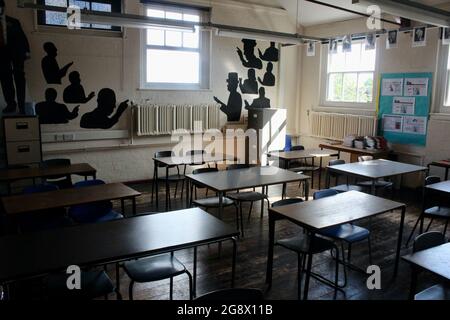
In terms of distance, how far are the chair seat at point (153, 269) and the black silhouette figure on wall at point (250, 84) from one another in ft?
19.2

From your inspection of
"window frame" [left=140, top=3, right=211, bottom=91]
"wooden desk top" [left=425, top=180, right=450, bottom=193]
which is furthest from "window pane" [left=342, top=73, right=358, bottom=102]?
"wooden desk top" [left=425, top=180, right=450, bottom=193]

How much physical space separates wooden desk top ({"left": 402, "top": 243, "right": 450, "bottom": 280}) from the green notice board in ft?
15.5

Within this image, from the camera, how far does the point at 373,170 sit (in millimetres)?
5254

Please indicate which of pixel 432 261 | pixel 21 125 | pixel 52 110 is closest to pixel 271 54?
pixel 52 110

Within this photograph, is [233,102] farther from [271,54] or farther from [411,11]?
[411,11]

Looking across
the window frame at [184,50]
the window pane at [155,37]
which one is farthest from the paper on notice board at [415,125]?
the window pane at [155,37]

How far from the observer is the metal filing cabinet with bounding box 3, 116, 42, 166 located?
5449 millimetres

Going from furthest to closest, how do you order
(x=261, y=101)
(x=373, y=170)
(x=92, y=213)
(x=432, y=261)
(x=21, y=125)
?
(x=261, y=101) → (x=21, y=125) → (x=373, y=170) → (x=92, y=213) → (x=432, y=261)

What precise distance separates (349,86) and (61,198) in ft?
20.7

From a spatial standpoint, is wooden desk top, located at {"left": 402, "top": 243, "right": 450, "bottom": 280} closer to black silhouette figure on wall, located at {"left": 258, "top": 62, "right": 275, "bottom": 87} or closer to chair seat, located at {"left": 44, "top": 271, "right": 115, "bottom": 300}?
chair seat, located at {"left": 44, "top": 271, "right": 115, "bottom": 300}

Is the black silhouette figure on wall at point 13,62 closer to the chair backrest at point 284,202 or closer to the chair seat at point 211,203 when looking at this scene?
the chair seat at point 211,203

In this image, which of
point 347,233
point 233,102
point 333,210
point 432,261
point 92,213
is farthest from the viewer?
point 233,102
